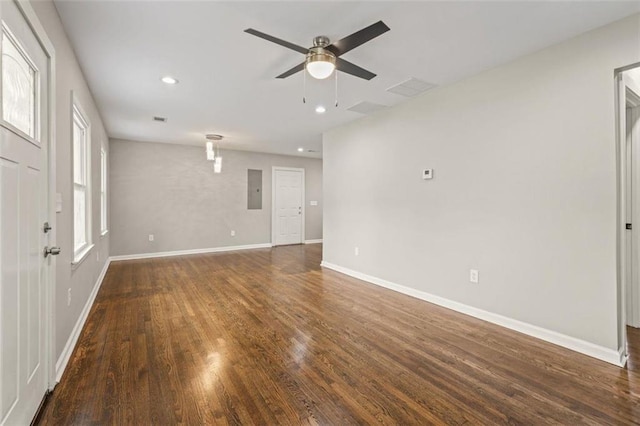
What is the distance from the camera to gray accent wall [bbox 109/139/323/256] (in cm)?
633

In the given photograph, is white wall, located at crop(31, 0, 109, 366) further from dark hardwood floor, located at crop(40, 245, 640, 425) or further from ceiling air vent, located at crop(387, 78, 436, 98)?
ceiling air vent, located at crop(387, 78, 436, 98)

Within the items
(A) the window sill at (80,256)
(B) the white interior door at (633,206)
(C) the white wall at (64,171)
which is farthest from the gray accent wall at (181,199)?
(B) the white interior door at (633,206)

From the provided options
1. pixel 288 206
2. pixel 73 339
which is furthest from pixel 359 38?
pixel 288 206

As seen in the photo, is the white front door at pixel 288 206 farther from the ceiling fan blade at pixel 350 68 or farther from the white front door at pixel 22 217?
the white front door at pixel 22 217

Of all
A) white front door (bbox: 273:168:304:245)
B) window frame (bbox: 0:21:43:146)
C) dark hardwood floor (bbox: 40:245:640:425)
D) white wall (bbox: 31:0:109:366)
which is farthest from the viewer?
white front door (bbox: 273:168:304:245)

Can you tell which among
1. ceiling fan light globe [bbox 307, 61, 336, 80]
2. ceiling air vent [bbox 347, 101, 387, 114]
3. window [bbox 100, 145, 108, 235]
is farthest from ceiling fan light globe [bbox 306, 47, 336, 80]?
window [bbox 100, 145, 108, 235]

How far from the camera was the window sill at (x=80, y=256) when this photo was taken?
2.63 metres

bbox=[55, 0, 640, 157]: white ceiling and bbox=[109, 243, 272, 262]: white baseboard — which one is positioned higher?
bbox=[55, 0, 640, 157]: white ceiling

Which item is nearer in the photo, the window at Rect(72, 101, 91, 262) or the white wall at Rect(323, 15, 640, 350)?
the white wall at Rect(323, 15, 640, 350)

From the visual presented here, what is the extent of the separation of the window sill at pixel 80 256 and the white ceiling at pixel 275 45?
1.83 m

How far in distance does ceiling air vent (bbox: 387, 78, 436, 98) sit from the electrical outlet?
2.12 metres

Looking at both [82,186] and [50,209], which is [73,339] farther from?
[82,186]

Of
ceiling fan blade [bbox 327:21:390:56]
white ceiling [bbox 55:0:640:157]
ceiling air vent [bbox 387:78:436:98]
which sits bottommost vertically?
ceiling fan blade [bbox 327:21:390:56]

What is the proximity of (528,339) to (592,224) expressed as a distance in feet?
3.63
